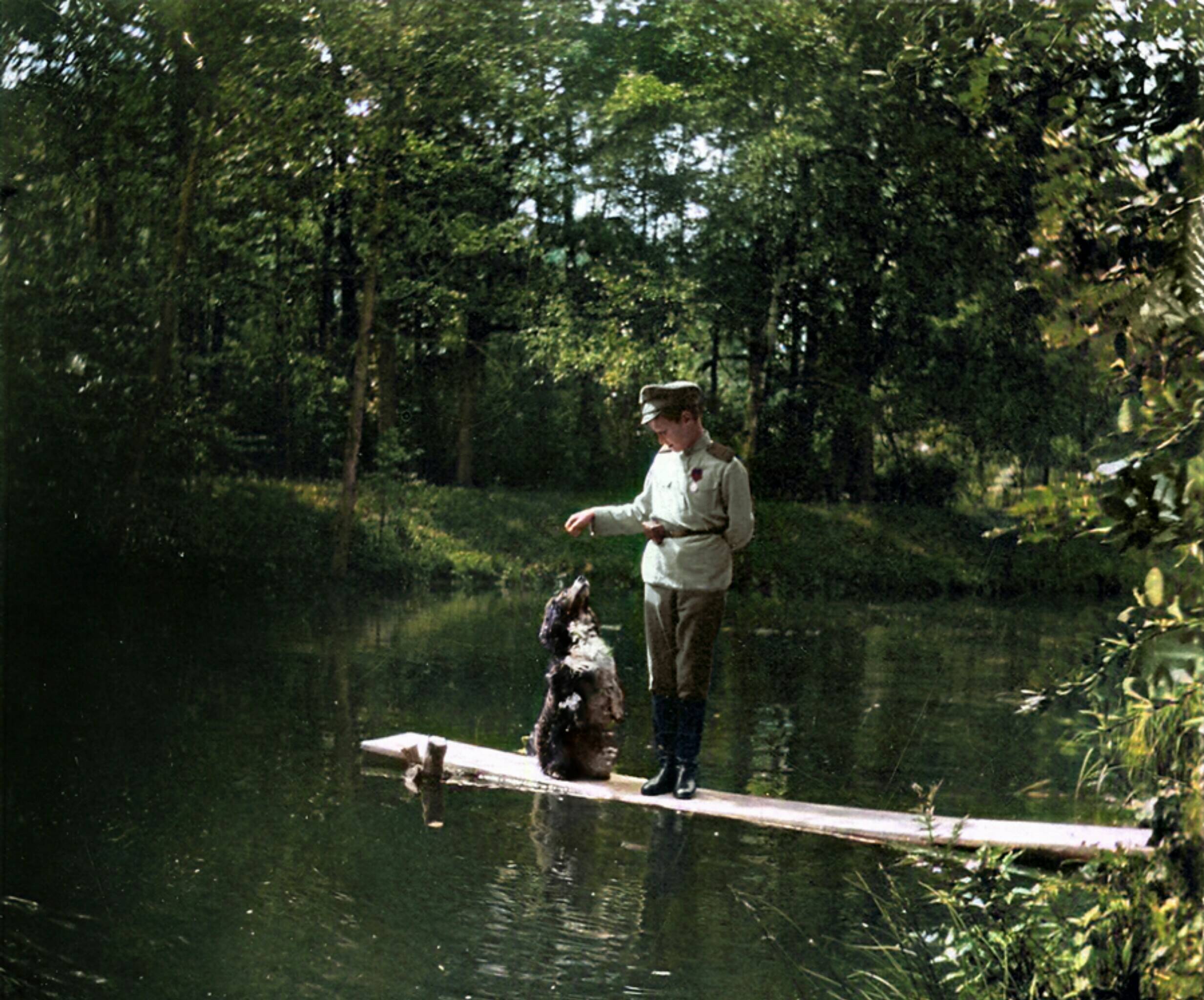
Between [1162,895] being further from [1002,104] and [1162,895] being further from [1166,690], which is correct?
[1002,104]

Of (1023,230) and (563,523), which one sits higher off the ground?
(1023,230)

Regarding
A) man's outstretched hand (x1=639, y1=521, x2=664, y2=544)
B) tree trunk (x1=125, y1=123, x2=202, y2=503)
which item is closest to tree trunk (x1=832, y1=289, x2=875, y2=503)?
man's outstretched hand (x1=639, y1=521, x2=664, y2=544)

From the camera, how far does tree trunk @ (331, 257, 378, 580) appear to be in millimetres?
4031

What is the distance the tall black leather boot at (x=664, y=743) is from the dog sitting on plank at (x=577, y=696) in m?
0.12

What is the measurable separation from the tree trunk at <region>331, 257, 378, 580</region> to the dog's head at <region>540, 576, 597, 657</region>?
693 millimetres

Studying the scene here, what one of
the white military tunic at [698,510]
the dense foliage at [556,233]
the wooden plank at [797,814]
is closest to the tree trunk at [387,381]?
the dense foliage at [556,233]

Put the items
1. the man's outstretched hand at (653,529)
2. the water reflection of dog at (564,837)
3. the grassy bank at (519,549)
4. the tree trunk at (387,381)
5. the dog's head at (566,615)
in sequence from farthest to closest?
the tree trunk at (387,381), the dog's head at (566,615), the man's outstretched hand at (653,529), the grassy bank at (519,549), the water reflection of dog at (564,837)

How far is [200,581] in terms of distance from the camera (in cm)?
420

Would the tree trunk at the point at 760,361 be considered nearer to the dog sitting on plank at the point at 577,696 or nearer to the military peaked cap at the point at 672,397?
the military peaked cap at the point at 672,397

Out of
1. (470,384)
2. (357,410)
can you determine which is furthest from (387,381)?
(470,384)

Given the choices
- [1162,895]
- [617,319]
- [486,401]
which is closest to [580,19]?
[617,319]

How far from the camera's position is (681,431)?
3748 mm

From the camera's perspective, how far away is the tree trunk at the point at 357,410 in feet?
13.2

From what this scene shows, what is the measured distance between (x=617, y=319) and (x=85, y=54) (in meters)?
1.93
